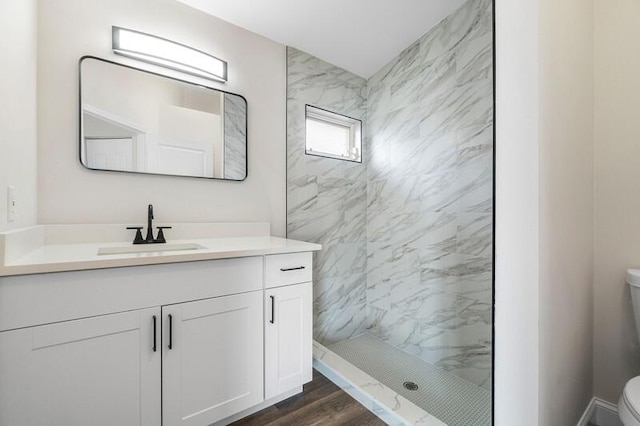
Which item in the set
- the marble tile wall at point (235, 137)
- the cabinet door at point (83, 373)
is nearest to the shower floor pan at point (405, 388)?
the cabinet door at point (83, 373)

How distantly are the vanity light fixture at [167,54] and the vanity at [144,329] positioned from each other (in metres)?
0.99

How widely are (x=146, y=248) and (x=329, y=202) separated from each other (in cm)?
136

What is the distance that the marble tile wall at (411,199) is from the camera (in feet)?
5.60

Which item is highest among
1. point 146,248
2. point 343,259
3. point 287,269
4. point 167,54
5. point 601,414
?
point 167,54

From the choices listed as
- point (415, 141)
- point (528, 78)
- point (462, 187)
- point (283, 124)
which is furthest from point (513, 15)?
point (283, 124)

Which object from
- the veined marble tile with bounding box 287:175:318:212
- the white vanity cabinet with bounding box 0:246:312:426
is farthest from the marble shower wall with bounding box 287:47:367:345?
the white vanity cabinet with bounding box 0:246:312:426

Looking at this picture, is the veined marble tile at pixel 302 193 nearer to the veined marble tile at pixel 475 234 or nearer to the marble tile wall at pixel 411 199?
the marble tile wall at pixel 411 199

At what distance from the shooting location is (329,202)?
228cm

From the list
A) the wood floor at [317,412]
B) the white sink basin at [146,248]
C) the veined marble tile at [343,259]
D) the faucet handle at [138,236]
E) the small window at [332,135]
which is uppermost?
the small window at [332,135]

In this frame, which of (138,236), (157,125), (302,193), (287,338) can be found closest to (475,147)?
(302,193)

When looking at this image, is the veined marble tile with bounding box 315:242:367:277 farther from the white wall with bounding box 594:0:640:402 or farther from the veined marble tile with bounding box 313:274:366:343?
the white wall with bounding box 594:0:640:402

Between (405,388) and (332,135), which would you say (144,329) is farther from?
(332,135)

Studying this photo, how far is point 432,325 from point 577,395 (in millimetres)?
837

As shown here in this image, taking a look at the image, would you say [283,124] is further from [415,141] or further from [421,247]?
[421,247]
